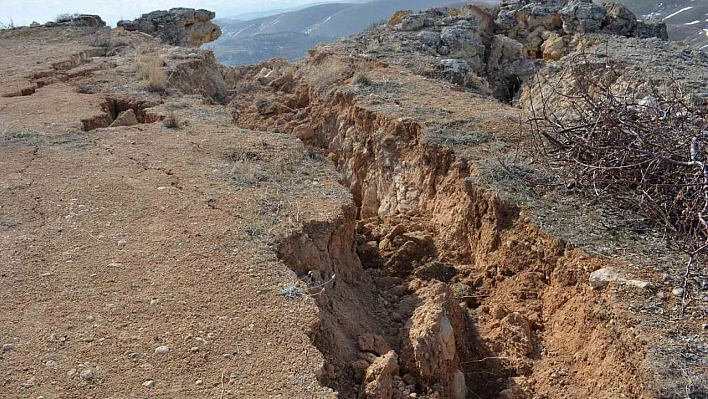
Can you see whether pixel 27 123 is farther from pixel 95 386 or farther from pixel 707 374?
pixel 707 374

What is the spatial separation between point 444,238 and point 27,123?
14.4ft

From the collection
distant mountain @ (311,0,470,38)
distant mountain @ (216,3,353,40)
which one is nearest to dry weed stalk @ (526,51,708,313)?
distant mountain @ (311,0,470,38)

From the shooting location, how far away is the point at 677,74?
24.0 ft

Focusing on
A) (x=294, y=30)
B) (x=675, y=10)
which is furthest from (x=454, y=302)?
(x=294, y=30)

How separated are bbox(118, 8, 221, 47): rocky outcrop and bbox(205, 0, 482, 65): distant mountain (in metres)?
10.8

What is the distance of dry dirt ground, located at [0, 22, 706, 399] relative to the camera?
2623 mm

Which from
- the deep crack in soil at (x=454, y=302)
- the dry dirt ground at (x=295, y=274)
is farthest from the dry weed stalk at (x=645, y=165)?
the deep crack in soil at (x=454, y=302)

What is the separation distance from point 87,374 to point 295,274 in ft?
3.96

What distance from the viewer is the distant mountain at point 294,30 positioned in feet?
102

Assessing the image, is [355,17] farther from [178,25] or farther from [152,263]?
[152,263]

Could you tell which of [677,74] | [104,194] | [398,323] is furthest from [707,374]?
[677,74]

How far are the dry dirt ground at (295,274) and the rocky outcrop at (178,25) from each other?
8.20 meters

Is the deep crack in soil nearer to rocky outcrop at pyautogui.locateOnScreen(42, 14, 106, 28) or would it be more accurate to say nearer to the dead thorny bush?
the dead thorny bush

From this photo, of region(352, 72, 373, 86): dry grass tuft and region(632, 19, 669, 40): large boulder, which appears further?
region(632, 19, 669, 40): large boulder
